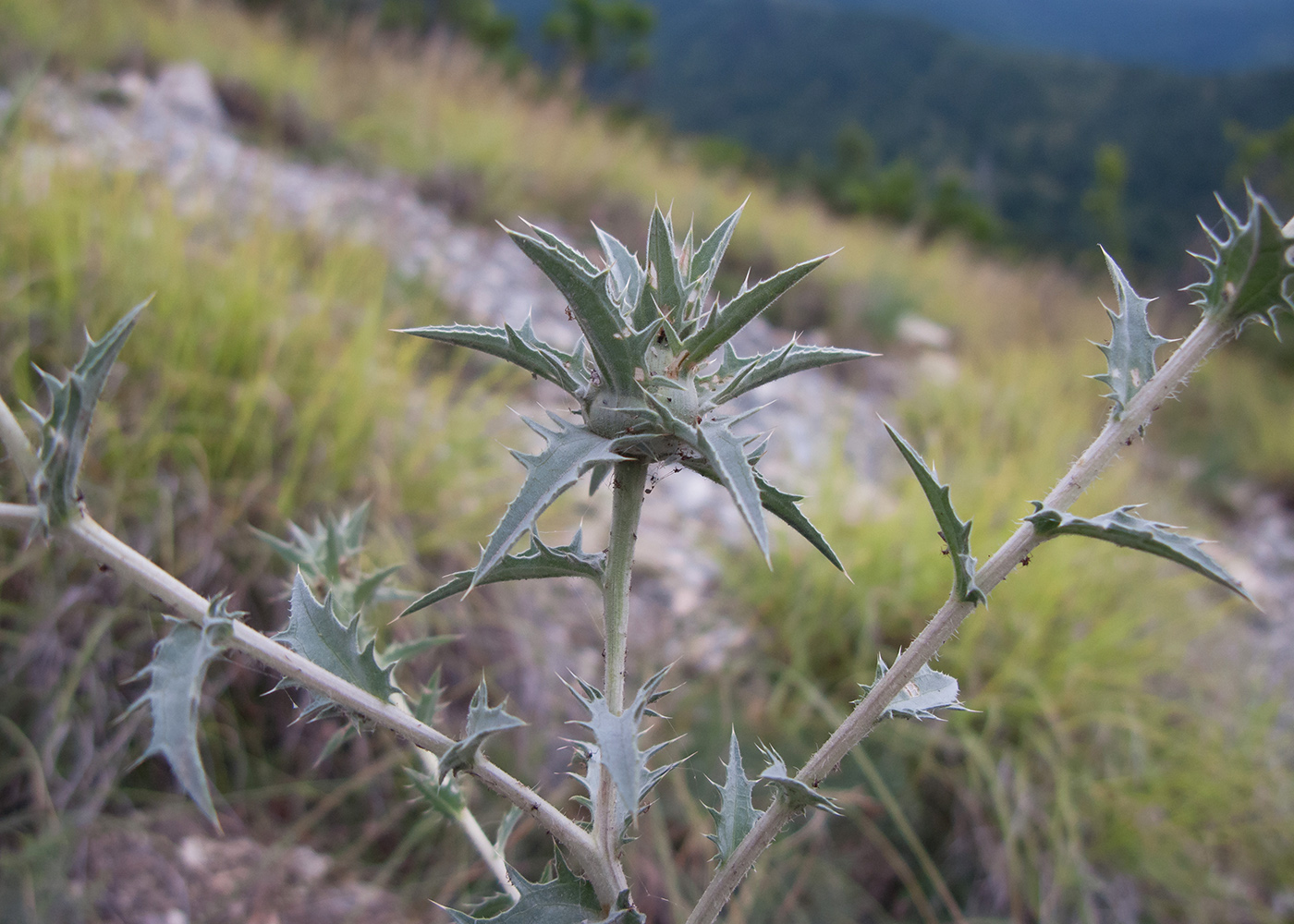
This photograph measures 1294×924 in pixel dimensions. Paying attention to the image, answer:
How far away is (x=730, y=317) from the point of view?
60 cm

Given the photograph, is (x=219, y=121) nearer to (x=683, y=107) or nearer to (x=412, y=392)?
(x=412, y=392)

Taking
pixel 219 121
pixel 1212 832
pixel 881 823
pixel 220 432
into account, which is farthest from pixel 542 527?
pixel 219 121

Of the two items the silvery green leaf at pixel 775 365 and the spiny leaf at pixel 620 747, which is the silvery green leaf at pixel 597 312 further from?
the spiny leaf at pixel 620 747

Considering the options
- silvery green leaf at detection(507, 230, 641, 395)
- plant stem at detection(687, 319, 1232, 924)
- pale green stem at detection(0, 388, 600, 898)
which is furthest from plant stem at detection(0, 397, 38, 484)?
plant stem at detection(687, 319, 1232, 924)

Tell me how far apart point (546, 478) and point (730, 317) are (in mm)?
183

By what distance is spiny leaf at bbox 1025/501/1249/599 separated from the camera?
55 cm

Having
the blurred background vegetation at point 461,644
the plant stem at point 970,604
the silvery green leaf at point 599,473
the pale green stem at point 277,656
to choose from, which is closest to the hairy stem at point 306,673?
the pale green stem at point 277,656

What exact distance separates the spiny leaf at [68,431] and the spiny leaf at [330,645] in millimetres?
179

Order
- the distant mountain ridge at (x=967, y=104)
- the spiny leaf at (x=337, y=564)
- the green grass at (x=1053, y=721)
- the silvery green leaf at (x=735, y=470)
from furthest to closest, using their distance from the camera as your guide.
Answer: the distant mountain ridge at (x=967, y=104)
the green grass at (x=1053, y=721)
the spiny leaf at (x=337, y=564)
the silvery green leaf at (x=735, y=470)

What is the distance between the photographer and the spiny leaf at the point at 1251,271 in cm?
56

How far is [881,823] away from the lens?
7.75 ft

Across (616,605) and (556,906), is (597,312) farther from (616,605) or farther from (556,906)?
(556,906)

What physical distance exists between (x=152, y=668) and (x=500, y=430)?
9.01 feet

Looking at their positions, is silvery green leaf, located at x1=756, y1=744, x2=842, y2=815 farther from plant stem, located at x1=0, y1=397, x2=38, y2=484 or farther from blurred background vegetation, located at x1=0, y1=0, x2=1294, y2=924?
blurred background vegetation, located at x1=0, y1=0, x2=1294, y2=924
